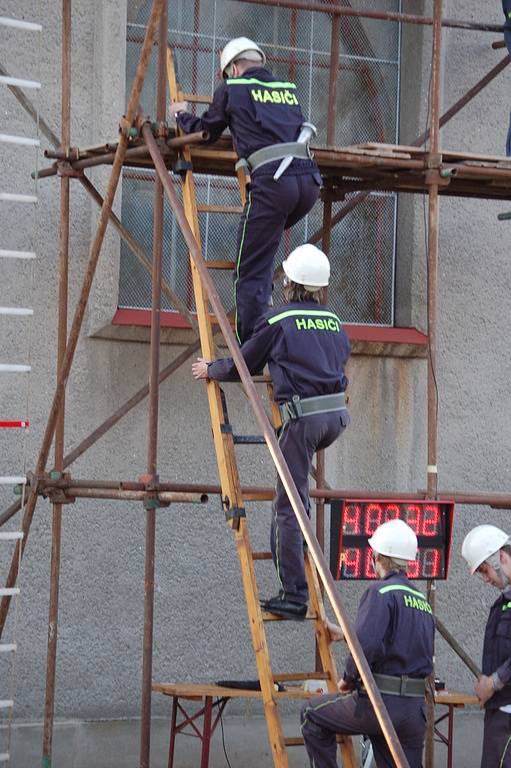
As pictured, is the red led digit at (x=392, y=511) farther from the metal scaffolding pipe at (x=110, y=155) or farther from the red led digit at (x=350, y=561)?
the metal scaffolding pipe at (x=110, y=155)

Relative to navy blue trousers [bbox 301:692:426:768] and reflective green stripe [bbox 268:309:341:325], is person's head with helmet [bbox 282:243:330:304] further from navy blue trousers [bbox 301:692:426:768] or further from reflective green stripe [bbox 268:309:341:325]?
navy blue trousers [bbox 301:692:426:768]

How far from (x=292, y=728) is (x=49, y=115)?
4.21m

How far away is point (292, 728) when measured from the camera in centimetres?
986

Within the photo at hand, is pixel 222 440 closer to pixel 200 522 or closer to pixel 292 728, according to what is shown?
pixel 200 522

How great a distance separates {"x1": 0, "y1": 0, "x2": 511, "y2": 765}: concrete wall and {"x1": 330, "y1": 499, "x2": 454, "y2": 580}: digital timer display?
1733 millimetres

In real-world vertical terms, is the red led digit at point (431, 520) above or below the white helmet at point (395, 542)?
above

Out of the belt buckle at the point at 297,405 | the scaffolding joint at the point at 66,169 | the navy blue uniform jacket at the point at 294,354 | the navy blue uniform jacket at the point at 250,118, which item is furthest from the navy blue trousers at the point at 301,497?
the scaffolding joint at the point at 66,169

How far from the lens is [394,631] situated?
7.16m

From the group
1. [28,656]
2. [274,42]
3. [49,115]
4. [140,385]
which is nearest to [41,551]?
[28,656]

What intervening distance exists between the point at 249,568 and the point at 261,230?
182 cm

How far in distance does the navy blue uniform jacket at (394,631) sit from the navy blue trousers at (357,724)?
0.48 feet

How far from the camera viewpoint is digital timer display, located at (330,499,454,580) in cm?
812

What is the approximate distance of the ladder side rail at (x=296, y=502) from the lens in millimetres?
5578

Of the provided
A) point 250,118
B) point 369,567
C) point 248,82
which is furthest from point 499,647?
point 248,82
